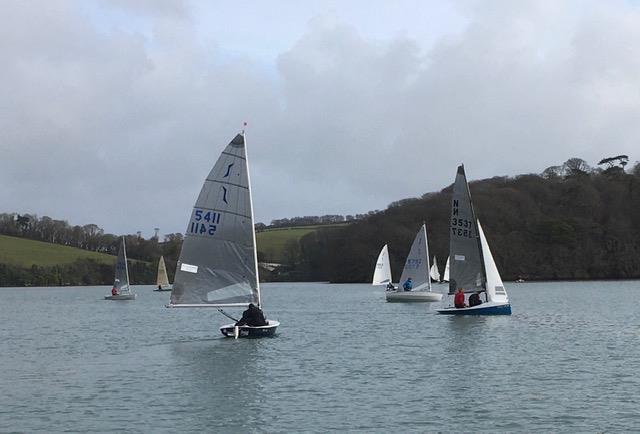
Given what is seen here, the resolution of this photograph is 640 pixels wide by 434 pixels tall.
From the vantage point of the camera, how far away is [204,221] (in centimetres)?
3114

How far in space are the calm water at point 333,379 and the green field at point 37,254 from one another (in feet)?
372

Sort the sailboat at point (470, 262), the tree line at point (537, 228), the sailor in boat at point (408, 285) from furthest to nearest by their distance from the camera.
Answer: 1. the tree line at point (537, 228)
2. the sailor in boat at point (408, 285)
3. the sailboat at point (470, 262)

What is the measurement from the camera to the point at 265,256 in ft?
566

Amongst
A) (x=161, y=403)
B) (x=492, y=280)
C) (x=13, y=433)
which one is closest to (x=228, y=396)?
(x=161, y=403)

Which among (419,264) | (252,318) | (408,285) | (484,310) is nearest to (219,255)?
(252,318)

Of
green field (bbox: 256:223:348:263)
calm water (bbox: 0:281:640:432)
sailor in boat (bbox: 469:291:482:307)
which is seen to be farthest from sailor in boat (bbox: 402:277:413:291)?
green field (bbox: 256:223:348:263)

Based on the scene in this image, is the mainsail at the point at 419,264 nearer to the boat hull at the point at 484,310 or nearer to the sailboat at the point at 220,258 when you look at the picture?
the boat hull at the point at 484,310

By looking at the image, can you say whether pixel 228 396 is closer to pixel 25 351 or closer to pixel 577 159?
pixel 25 351

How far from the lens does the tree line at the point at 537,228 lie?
141750 millimetres

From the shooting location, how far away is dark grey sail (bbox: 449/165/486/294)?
44.2 m

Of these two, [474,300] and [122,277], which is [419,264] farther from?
[122,277]

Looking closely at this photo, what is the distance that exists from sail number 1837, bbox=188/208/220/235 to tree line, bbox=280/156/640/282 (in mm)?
113066

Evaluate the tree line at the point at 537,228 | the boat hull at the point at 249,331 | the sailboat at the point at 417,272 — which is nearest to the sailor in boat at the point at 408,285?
the sailboat at the point at 417,272

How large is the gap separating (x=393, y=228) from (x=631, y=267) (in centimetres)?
3866
